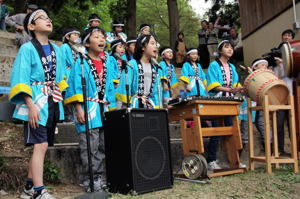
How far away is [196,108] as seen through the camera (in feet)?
15.2

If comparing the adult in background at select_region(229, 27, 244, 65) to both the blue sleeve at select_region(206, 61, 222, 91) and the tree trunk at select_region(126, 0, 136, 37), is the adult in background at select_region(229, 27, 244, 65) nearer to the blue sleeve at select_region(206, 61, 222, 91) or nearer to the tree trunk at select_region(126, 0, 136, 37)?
the tree trunk at select_region(126, 0, 136, 37)

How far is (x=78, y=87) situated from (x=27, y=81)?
2.32ft

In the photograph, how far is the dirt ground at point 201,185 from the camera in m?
3.85

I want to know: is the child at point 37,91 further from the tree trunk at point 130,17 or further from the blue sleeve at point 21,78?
the tree trunk at point 130,17

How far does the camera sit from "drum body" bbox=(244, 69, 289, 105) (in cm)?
496

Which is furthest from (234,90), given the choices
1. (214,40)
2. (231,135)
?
(214,40)

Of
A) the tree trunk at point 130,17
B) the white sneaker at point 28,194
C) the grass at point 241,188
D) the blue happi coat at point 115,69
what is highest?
the tree trunk at point 130,17

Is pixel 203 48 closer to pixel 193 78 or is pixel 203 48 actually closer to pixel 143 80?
pixel 193 78

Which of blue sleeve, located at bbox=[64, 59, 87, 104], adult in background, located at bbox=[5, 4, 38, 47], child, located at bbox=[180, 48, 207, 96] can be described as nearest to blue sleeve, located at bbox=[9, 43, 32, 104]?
blue sleeve, located at bbox=[64, 59, 87, 104]

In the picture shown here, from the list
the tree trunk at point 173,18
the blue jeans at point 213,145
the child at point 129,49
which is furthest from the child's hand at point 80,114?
the tree trunk at point 173,18

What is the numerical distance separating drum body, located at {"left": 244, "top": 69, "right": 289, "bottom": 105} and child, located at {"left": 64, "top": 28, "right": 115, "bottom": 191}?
79.9 inches

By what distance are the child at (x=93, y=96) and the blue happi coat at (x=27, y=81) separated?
51 centimetres

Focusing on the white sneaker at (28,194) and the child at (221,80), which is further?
the child at (221,80)

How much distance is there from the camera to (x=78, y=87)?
4.22 metres
